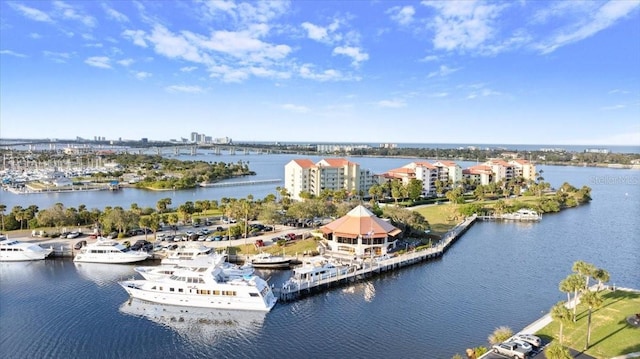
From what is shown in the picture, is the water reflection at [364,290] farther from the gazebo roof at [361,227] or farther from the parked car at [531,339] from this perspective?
the parked car at [531,339]

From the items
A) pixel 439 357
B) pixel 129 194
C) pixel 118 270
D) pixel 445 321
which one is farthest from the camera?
pixel 129 194

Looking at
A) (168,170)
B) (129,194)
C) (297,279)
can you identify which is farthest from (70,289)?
(168,170)

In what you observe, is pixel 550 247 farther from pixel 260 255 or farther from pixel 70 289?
pixel 70 289

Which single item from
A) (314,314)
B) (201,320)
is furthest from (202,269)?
(314,314)

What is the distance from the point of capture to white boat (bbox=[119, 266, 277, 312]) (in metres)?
34.3

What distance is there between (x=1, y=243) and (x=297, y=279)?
3338 cm

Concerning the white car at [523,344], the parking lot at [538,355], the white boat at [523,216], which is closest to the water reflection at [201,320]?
the parking lot at [538,355]

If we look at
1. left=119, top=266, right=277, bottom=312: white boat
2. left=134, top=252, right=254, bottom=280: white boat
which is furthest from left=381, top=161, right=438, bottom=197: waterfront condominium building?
left=119, top=266, right=277, bottom=312: white boat

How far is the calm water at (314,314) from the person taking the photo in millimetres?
28469

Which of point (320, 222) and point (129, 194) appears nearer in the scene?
point (320, 222)

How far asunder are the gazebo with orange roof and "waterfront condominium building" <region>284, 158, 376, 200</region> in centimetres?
4007

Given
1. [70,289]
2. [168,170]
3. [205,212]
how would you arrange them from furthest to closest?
1. [168,170]
2. [205,212]
3. [70,289]

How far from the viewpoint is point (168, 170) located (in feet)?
531

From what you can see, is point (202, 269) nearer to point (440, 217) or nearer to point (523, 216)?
point (440, 217)
